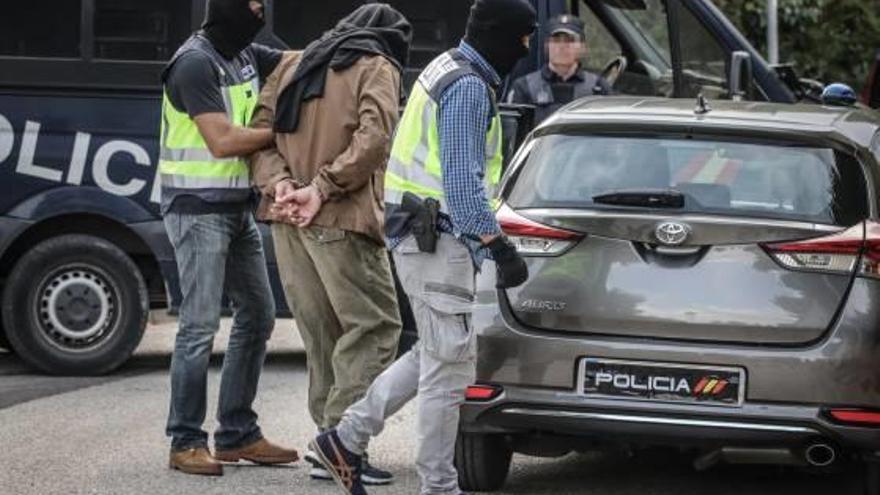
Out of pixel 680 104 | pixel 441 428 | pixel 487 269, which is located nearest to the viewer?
pixel 441 428

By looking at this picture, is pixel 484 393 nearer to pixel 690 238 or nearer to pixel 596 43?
pixel 690 238

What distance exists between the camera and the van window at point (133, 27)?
35.7 ft

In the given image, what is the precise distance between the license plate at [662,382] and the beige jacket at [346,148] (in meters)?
1.05

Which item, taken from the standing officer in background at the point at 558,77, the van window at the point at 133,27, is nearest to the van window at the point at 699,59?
the standing officer in background at the point at 558,77

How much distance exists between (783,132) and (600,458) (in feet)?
5.97

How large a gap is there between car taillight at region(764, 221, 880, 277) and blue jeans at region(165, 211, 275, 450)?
209cm

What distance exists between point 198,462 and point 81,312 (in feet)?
11.3

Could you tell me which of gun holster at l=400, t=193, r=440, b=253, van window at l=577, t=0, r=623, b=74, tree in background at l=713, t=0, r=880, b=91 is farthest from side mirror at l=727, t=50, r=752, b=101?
tree in background at l=713, t=0, r=880, b=91

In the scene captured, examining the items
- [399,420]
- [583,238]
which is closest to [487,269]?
[583,238]

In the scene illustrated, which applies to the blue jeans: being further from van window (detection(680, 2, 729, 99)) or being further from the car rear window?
van window (detection(680, 2, 729, 99))

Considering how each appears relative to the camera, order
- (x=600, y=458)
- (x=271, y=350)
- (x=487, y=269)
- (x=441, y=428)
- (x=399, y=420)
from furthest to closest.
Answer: (x=271, y=350) < (x=399, y=420) < (x=600, y=458) < (x=487, y=269) < (x=441, y=428)

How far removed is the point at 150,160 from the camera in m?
10.8

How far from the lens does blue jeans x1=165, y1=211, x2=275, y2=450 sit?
768 centimetres

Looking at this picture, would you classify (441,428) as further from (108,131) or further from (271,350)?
(271,350)
